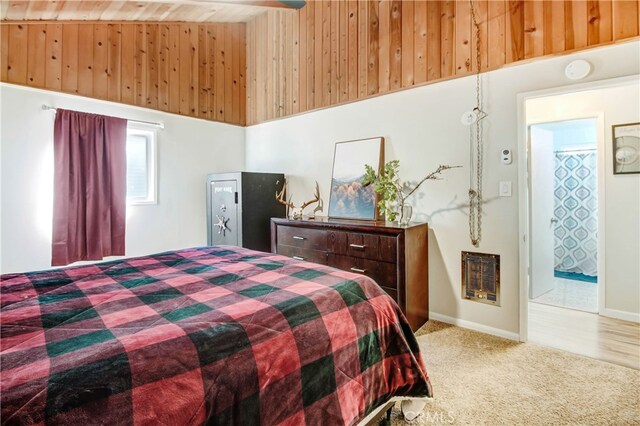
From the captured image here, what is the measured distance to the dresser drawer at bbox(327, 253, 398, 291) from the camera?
2.68m

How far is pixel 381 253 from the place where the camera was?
273cm

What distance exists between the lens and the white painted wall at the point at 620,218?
3113 millimetres

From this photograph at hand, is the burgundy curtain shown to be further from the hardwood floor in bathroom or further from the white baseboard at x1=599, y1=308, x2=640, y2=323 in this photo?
the white baseboard at x1=599, y1=308, x2=640, y2=323

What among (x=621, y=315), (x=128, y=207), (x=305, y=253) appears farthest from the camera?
(x=128, y=207)

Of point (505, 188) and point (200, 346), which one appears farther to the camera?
point (505, 188)

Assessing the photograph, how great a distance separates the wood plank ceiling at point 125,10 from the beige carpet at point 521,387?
353 centimetres

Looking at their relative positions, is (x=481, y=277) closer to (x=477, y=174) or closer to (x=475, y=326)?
(x=475, y=326)

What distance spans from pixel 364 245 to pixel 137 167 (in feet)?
9.63

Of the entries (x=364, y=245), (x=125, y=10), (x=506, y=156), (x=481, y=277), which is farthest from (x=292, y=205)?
(x=125, y=10)

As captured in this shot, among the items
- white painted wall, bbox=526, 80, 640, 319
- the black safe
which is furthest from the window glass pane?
white painted wall, bbox=526, 80, 640, 319

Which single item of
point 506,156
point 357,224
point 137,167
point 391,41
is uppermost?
point 391,41

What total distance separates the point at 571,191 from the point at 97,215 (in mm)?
6379

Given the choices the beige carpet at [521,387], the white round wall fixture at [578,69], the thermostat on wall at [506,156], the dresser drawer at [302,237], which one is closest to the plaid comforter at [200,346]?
the beige carpet at [521,387]

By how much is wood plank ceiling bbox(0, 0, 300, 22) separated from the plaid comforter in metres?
2.63
